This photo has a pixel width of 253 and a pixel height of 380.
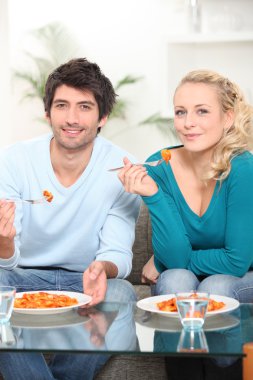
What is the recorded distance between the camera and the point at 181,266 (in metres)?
2.72

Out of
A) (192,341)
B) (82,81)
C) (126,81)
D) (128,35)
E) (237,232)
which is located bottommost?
(192,341)

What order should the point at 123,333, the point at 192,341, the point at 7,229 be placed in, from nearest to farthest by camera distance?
1. the point at 192,341
2. the point at 123,333
3. the point at 7,229

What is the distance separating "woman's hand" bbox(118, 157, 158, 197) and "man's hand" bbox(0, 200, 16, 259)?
0.39 metres

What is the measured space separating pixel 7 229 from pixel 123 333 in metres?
0.72

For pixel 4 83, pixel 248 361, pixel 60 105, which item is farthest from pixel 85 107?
pixel 4 83

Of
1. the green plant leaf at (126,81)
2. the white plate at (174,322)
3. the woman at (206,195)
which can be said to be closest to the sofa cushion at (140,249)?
the woman at (206,195)

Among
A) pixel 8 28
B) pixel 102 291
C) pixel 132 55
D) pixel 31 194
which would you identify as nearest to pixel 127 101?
pixel 132 55

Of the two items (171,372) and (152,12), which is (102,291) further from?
(152,12)

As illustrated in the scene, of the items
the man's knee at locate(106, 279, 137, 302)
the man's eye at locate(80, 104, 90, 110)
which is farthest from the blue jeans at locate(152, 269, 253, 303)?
the man's eye at locate(80, 104, 90, 110)

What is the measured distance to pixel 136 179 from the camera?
2.62m

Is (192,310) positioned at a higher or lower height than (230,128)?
lower

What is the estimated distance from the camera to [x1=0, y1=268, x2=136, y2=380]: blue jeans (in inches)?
87.5

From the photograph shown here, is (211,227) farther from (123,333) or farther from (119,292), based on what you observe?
(123,333)

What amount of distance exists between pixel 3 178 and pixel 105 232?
0.44 metres
